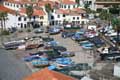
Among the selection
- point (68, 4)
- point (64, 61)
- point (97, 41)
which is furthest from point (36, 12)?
point (64, 61)

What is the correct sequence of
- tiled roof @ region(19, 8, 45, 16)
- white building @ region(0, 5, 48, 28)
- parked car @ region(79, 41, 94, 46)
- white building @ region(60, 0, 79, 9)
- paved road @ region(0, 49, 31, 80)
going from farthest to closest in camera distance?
white building @ region(60, 0, 79, 9)
tiled roof @ region(19, 8, 45, 16)
white building @ region(0, 5, 48, 28)
parked car @ region(79, 41, 94, 46)
paved road @ region(0, 49, 31, 80)

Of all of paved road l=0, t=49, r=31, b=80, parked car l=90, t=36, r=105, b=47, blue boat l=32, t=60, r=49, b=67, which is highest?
parked car l=90, t=36, r=105, b=47

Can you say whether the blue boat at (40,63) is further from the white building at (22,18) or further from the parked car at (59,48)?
the white building at (22,18)

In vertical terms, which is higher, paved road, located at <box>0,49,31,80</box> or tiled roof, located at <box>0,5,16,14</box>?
tiled roof, located at <box>0,5,16,14</box>

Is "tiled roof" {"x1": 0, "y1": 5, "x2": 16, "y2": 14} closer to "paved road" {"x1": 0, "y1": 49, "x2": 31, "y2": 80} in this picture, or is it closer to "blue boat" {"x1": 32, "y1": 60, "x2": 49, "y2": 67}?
"paved road" {"x1": 0, "y1": 49, "x2": 31, "y2": 80}

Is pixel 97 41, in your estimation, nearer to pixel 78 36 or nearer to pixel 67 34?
pixel 78 36

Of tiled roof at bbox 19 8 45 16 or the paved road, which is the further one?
tiled roof at bbox 19 8 45 16

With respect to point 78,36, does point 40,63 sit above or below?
below

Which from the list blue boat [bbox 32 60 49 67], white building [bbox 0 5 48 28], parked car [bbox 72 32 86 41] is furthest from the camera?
white building [bbox 0 5 48 28]

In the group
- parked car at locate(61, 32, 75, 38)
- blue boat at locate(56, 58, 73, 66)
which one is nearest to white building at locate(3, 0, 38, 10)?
parked car at locate(61, 32, 75, 38)
